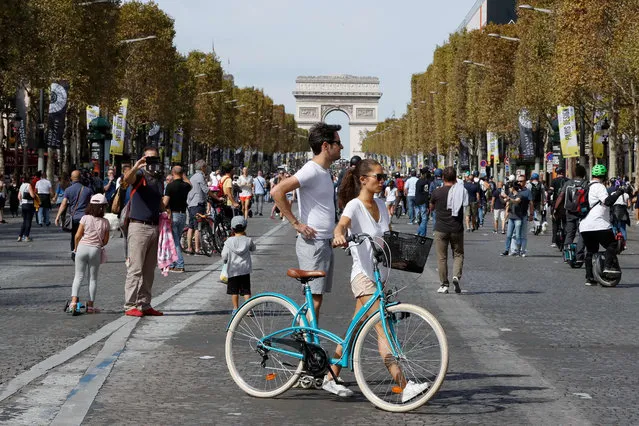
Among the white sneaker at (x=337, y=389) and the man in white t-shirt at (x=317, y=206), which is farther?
the man in white t-shirt at (x=317, y=206)

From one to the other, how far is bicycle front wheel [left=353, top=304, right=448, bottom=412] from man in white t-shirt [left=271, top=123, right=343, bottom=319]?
2.25 feet

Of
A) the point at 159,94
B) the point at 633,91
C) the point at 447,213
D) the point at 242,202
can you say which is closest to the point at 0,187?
the point at 242,202

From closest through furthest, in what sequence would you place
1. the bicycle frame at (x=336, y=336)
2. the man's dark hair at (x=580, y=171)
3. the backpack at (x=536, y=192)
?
the bicycle frame at (x=336, y=336), the man's dark hair at (x=580, y=171), the backpack at (x=536, y=192)

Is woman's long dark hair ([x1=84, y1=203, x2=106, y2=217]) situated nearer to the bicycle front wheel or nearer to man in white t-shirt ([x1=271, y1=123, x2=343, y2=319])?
man in white t-shirt ([x1=271, y1=123, x2=343, y2=319])

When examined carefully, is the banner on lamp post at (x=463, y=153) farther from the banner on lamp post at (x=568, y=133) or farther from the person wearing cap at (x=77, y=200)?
the person wearing cap at (x=77, y=200)

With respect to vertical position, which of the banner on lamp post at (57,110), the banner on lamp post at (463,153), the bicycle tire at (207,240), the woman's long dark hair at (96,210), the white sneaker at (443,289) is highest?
the banner on lamp post at (57,110)

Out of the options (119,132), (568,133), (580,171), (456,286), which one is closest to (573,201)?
(580,171)

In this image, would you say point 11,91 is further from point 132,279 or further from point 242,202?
point 132,279

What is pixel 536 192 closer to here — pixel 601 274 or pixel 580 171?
pixel 580 171

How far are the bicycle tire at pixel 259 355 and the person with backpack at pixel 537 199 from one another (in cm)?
2437

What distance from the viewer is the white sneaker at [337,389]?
8.16 meters

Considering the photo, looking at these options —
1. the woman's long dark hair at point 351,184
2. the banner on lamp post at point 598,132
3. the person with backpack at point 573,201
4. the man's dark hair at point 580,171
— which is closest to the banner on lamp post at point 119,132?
the banner on lamp post at point 598,132

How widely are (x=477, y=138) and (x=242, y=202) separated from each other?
4868cm

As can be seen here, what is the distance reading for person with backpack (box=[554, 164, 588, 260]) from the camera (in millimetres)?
20062
